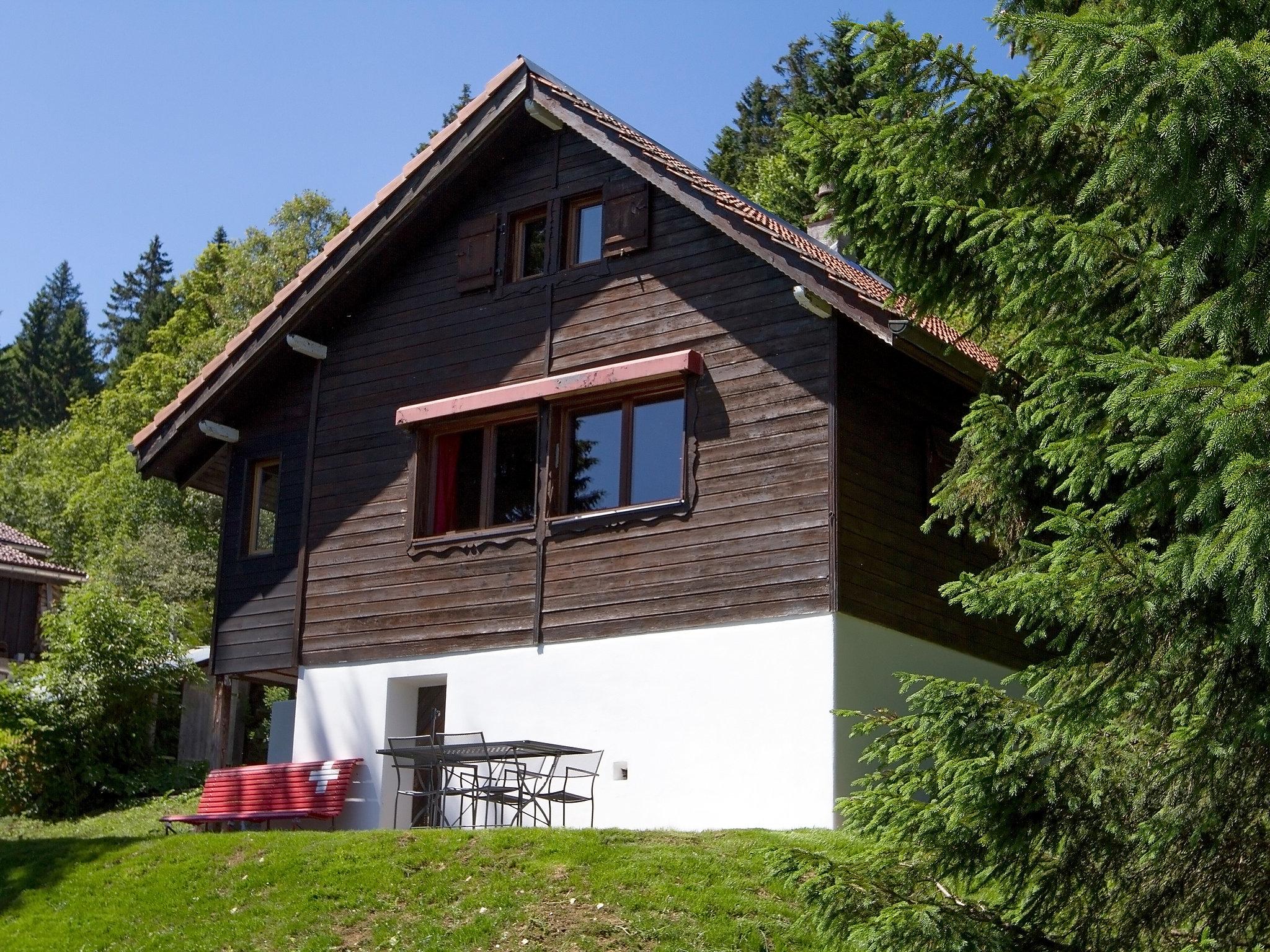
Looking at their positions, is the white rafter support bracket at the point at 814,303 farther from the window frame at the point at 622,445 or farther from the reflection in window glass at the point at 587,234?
the reflection in window glass at the point at 587,234

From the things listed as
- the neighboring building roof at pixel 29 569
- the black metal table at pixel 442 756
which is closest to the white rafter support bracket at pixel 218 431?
the black metal table at pixel 442 756

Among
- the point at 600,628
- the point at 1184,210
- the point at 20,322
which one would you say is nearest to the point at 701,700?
the point at 600,628

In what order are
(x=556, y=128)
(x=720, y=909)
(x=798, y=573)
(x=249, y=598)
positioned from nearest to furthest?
1. (x=720, y=909)
2. (x=798, y=573)
3. (x=556, y=128)
4. (x=249, y=598)

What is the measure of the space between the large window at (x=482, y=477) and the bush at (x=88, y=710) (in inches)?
233

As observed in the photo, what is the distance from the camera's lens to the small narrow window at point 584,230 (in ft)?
51.6

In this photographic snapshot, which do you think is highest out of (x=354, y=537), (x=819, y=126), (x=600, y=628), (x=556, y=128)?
(x=556, y=128)

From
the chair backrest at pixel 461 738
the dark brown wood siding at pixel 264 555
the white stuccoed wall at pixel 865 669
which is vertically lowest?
the chair backrest at pixel 461 738

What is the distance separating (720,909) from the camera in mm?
9961

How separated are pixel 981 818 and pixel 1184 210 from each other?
2.81m

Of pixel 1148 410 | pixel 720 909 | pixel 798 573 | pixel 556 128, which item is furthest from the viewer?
pixel 556 128

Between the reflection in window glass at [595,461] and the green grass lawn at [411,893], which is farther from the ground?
the reflection in window glass at [595,461]

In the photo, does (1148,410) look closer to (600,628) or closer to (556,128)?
(600,628)

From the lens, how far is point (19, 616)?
32281mm

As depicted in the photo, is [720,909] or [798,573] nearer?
[720,909]
